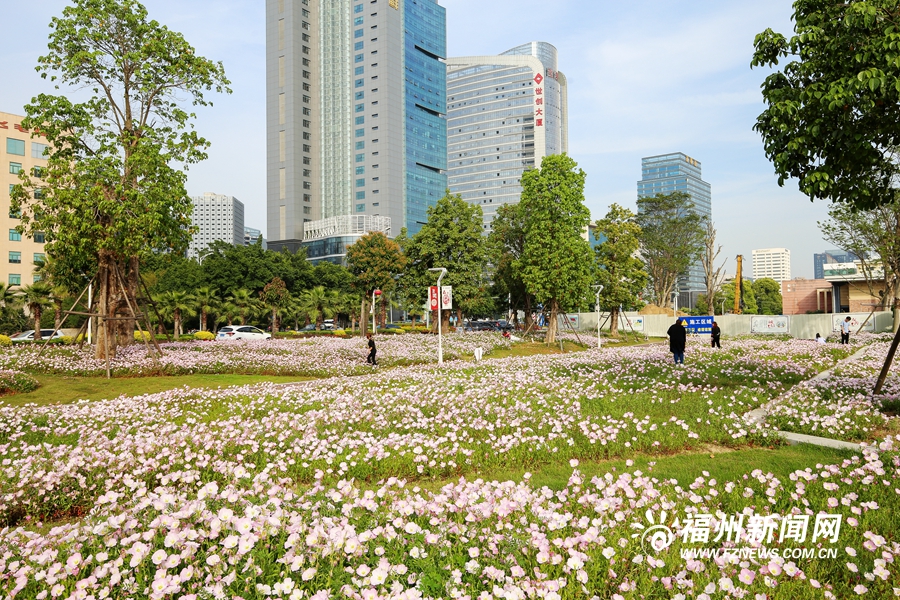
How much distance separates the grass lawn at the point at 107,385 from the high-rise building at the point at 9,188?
62.9 metres

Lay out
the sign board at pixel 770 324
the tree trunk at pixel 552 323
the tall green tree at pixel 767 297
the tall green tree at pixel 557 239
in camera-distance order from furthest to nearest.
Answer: the tall green tree at pixel 767 297, the sign board at pixel 770 324, the tree trunk at pixel 552 323, the tall green tree at pixel 557 239

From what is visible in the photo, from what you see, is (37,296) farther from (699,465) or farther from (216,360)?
(699,465)

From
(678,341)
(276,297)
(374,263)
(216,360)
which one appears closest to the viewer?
(678,341)

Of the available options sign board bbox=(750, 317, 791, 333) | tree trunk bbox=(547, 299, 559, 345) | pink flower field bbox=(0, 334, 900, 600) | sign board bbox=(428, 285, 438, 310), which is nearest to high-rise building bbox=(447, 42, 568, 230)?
sign board bbox=(750, 317, 791, 333)

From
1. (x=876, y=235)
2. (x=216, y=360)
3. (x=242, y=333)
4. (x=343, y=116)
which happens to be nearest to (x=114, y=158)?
(x=216, y=360)

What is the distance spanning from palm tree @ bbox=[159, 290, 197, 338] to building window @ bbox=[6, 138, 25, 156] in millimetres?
41470

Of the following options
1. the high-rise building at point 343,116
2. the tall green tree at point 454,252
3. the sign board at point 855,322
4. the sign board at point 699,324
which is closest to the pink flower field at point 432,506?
the tall green tree at point 454,252

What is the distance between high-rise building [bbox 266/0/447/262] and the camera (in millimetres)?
137000

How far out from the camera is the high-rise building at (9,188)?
221 feet

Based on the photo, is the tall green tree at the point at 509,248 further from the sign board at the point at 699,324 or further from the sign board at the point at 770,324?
the sign board at the point at 770,324

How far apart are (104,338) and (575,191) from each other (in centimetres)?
3039

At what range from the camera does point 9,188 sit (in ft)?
225

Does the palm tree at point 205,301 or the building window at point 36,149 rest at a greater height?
the building window at point 36,149

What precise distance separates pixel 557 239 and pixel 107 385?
29.0 meters
